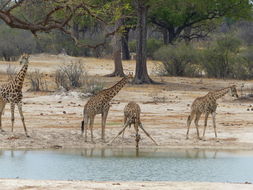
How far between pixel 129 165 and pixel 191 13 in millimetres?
31285

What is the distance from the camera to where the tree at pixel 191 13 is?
124 feet

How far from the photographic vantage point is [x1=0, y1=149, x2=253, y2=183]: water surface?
12875 millimetres

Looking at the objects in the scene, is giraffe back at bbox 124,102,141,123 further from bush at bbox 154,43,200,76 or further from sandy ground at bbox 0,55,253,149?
bush at bbox 154,43,200,76

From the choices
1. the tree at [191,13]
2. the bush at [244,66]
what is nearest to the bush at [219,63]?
the bush at [244,66]

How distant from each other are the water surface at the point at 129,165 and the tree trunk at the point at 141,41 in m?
15.3

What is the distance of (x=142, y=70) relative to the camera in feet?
106

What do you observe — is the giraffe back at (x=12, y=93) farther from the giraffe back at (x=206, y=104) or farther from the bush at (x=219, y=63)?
the bush at (x=219, y=63)

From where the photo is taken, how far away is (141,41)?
3197cm

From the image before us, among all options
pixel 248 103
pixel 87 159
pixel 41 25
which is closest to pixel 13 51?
pixel 248 103

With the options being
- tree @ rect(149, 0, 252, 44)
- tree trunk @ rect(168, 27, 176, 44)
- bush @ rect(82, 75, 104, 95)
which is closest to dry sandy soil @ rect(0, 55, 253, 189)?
bush @ rect(82, 75, 104, 95)

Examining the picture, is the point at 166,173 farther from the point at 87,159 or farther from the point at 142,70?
the point at 142,70

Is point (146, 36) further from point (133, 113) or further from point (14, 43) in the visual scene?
point (14, 43)

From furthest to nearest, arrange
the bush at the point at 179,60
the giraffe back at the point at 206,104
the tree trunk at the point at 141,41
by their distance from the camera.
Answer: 1. the bush at the point at 179,60
2. the tree trunk at the point at 141,41
3. the giraffe back at the point at 206,104

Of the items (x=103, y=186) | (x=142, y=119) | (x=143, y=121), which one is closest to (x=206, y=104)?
(x=143, y=121)
